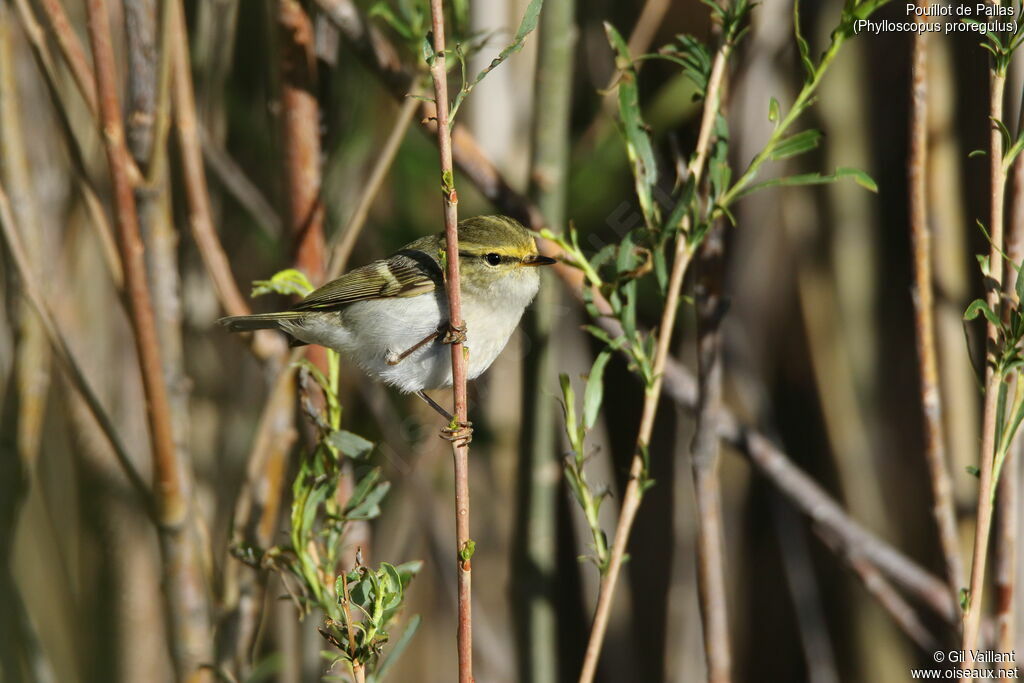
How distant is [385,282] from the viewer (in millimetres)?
1778

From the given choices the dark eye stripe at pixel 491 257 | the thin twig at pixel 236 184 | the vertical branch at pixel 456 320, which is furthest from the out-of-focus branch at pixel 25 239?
the vertical branch at pixel 456 320

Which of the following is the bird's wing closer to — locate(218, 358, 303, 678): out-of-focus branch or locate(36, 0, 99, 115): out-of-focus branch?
locate(218, 358, 303, 678): out-of-focus branch

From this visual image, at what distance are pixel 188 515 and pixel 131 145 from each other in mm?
649

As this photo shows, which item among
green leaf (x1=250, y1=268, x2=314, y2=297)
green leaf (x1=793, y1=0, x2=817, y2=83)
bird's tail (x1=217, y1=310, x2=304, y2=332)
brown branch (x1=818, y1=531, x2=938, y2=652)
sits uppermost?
green leaf (x1=793, y1=0, x2=817, y2=83)

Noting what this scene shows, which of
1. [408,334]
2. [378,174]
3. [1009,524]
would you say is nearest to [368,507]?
[408,334]

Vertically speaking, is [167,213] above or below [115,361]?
above

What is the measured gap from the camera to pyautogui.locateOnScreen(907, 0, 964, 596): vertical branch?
1.25m

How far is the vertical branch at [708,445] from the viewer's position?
4.56 ft

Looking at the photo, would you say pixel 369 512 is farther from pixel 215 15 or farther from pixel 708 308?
pixel 215 15

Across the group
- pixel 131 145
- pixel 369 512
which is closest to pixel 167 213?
pixel 131 145

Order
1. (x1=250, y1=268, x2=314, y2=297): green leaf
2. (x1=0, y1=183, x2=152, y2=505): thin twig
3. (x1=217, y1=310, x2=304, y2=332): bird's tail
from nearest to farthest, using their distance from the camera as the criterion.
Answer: (x1=250, y1=268, x2=314, y2=297): green leaf
(x1=0, y1=183, x2=152, y2=505): thin twig
(x1=217, y1=310, x2=304, y2=332): bird's tail

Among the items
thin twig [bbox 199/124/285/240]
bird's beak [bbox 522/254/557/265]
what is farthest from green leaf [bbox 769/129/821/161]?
thin twig [bbox 199/124/285/240]

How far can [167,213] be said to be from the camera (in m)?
1.62

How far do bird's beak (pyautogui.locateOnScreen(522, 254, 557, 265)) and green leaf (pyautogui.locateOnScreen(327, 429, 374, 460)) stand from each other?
1.46 feet
